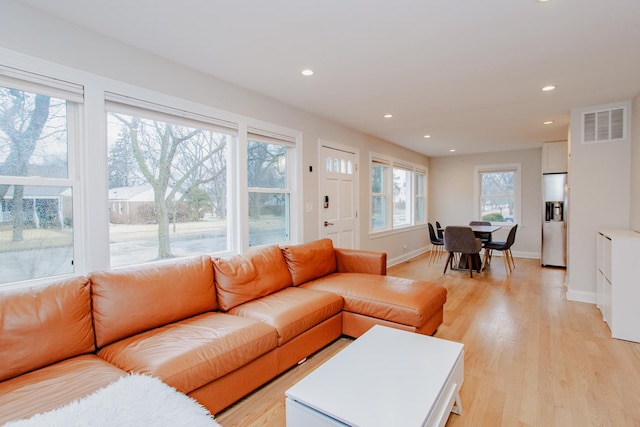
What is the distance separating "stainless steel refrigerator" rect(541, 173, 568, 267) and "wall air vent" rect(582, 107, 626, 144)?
212cm

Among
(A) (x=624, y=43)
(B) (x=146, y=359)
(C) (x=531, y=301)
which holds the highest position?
(A) (x=624, y=43)

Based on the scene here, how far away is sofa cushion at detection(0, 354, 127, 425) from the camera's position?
126 cm

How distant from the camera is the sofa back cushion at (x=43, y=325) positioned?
151 centimetres

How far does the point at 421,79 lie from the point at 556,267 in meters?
5.03

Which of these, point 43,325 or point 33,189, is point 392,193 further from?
point 43,325

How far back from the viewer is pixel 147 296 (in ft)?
6.75

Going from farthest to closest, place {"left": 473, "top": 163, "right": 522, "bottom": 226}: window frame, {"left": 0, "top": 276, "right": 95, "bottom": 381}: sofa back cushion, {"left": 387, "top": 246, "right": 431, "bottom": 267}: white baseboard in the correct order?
1. {"left": 473, "top": 163, "right": 522, "bottom": 226}: window frame
2. {"left": 387, "top": 246, "right": 431, "bottom": 267}: white baseboard
3. {"left": 0, "top": 276, "right": 95, "bottom": 381}: sofa back cushion

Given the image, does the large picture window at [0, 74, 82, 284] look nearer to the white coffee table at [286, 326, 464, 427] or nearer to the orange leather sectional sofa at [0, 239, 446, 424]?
the orange leather sectional sofa at [0, 239, 446, 424]

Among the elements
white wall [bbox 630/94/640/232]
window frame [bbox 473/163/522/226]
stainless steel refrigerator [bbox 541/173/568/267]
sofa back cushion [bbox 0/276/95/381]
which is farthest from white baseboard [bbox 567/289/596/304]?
sofa back cushion [bbox 0/276/95/381]

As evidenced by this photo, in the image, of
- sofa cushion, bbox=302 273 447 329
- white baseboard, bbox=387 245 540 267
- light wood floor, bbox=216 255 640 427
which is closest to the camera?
light wood floor, bbox=216 255 640 427

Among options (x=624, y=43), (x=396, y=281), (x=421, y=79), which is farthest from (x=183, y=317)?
(x=624, y=43)

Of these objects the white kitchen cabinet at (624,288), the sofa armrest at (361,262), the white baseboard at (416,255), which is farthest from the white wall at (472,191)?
the sofa armrest at (361,262)

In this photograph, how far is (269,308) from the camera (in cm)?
241

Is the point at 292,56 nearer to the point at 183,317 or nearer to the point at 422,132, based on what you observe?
the point at 183,317
